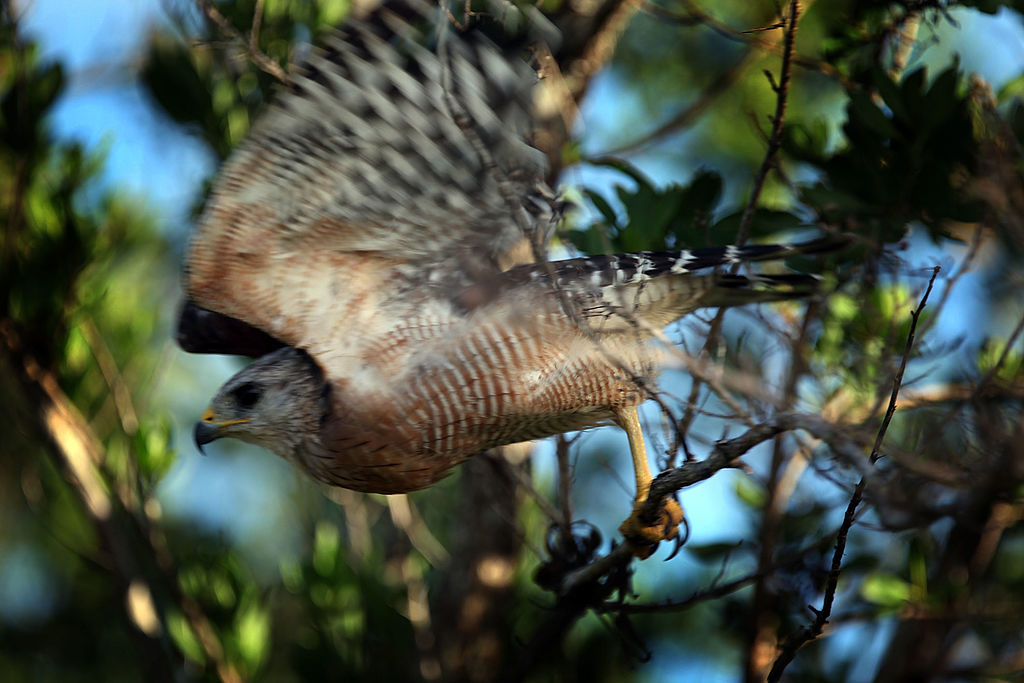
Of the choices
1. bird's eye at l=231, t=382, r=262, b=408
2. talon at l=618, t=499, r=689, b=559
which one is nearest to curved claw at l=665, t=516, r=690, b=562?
talon at l=618, t=499, r=689, b=559

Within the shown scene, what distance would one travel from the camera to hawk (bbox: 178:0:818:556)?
113 inches

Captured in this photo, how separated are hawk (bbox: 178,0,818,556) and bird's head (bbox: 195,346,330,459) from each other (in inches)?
0.5

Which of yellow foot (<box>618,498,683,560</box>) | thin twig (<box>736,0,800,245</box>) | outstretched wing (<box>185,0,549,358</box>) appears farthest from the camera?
yellow foot (<box>618,498,683,560</box>)

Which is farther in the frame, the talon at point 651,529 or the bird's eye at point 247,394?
the bird's eye at point 247,394

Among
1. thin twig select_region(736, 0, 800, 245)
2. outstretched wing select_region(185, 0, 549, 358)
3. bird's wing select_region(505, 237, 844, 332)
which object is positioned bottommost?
outstretched wing select_region(185, 0, 549, 358)

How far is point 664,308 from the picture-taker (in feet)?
10.8

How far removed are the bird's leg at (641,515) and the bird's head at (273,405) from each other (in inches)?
42.9

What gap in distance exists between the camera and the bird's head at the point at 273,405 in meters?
3.21

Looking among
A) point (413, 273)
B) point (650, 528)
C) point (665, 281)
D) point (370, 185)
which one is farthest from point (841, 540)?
point (370, 185)

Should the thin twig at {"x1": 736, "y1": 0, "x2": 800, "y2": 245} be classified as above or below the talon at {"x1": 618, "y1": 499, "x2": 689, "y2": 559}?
above

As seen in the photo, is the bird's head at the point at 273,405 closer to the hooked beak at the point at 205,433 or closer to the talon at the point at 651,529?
the hooked beak at the point at 205,433

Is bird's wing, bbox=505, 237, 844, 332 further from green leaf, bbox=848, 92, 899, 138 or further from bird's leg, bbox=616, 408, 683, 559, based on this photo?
green leaf, bbox=848, 92, 899, 138

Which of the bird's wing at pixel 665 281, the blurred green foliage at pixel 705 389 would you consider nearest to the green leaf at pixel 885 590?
the blurred green foliage at pixel 705 389

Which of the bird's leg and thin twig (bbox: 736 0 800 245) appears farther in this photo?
the bird's leg
